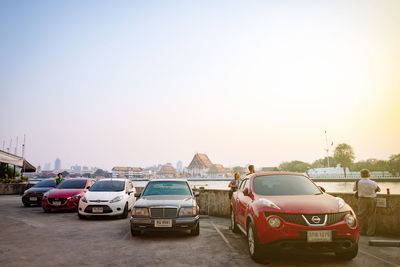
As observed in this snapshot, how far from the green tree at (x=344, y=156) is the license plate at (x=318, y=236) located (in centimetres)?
12404

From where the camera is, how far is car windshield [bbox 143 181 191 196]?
28.5 ft

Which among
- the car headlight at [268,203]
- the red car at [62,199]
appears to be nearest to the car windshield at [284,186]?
the car headlight at [268,203]

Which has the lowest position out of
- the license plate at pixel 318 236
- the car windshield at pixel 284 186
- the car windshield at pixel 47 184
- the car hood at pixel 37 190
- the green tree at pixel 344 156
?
the license plate at pixel 318 236

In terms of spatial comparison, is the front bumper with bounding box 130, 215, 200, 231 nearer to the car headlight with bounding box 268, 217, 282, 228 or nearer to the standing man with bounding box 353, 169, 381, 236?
the car headlight with bounding box 268, 217, 282, 228

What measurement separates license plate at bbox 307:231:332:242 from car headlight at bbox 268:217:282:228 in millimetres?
485

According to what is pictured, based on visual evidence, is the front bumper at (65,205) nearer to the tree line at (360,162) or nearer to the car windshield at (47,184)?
the car windshield at (47,184)

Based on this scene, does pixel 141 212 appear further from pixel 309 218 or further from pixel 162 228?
pixel 309 218

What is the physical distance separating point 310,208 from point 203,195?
26.5 feet

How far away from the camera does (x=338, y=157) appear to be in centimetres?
11675

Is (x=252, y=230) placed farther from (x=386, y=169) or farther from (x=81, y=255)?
(x=386, y=169)

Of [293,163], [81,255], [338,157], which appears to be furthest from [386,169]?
[81,255]

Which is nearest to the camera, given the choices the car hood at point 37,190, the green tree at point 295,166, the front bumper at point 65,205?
the front bumper at point 65,205

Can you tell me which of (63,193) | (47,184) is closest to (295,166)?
(47,184)

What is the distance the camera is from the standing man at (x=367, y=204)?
25.4 feet
